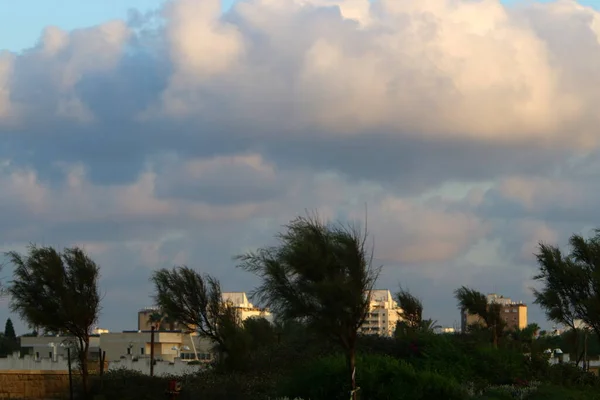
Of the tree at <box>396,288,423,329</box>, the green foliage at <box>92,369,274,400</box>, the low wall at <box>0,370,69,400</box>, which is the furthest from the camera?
the tree at <box>396,288,423,329</box>

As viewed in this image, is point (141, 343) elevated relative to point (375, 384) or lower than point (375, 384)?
lower

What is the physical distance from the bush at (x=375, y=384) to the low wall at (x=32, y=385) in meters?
11.9

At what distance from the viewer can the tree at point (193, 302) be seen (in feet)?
126

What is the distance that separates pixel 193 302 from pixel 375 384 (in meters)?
14.2

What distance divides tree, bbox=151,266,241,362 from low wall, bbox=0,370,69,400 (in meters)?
5.36

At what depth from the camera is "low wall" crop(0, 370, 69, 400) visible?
35062mm

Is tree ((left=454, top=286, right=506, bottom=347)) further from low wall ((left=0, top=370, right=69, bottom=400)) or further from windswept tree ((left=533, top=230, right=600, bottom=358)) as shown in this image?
low wall ((left=0, top=370, right=69, bottom=400))

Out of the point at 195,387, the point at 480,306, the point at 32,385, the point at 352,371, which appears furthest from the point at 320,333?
the point at 480,306

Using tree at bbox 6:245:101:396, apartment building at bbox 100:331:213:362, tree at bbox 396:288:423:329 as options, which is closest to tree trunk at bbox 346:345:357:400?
tree at bbox 6:245:101:396

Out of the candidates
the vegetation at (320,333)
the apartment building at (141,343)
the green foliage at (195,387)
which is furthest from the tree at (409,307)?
the apartment building at (141,343)

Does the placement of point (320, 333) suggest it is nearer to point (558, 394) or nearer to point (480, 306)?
point (558, 394)

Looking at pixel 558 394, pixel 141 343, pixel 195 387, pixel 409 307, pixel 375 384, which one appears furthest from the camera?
pixel 141 343

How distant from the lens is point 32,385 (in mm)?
35375

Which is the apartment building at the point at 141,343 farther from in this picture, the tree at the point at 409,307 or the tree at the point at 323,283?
the tree at the point at 323,283
